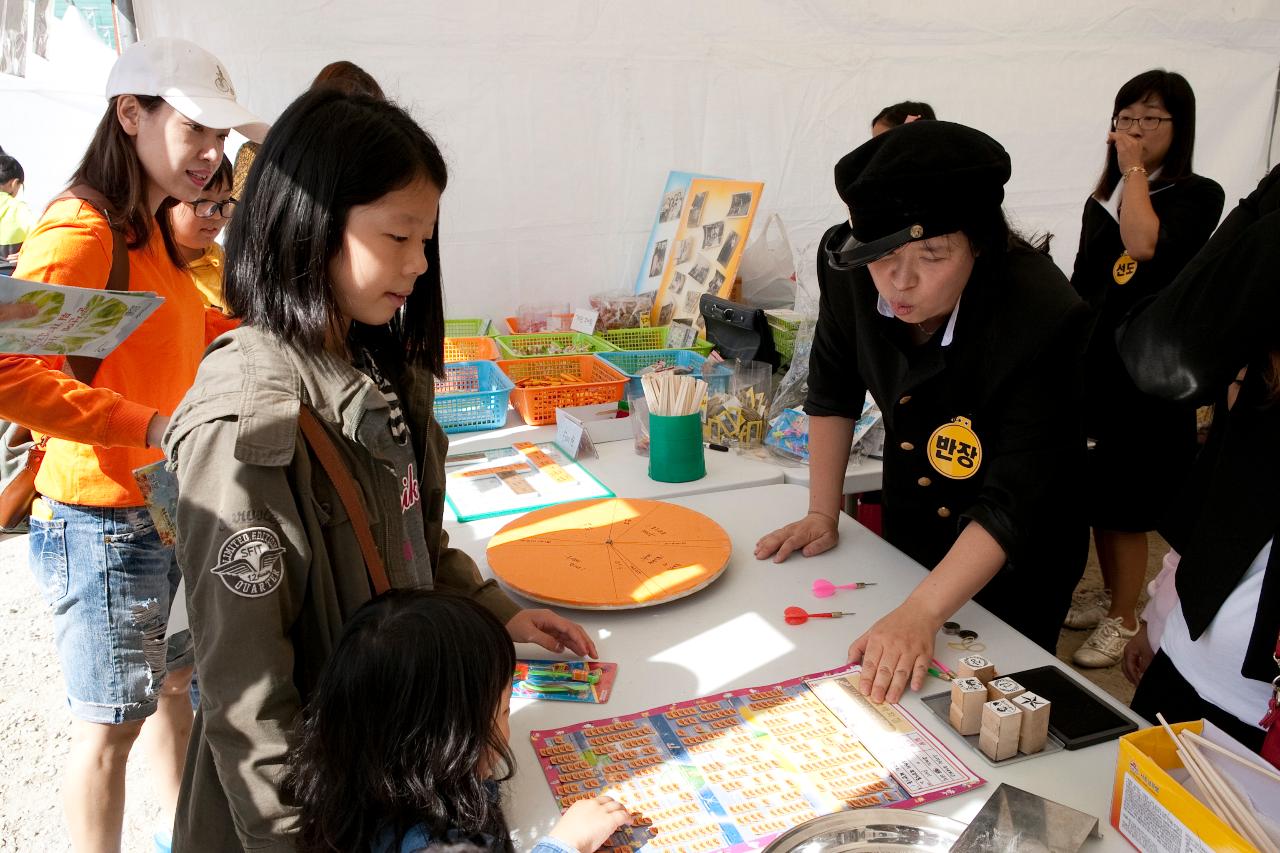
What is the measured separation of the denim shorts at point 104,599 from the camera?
1.67 m

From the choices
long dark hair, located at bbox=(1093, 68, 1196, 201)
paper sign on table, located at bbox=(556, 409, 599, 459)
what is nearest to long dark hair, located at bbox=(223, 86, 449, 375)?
paper sign on table, located at bbox=(556, 409, 599, 459)

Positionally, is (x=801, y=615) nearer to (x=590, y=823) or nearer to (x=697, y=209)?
(x=590, y=823)

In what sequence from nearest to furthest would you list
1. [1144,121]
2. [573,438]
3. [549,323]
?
[573,438] → [1144,121] → [549,323]

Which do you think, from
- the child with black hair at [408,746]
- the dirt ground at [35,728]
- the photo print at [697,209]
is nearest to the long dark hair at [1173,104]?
the photo print at [697,209]

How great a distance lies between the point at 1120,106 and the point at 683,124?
5.94ft

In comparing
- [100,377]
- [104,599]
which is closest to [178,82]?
[100,377]

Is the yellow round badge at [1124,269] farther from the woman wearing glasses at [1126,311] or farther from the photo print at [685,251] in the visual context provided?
the photo print at [685,251]

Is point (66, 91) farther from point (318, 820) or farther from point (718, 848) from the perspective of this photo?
point (718, 848)

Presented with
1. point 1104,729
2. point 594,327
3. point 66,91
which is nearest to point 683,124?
point 594,327

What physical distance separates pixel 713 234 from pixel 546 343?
819 mm

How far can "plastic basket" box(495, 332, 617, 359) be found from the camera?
3.10 meters

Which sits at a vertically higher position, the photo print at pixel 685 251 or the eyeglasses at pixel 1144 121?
the eyeglasses at pixel 1144 121

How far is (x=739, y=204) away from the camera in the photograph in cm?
341

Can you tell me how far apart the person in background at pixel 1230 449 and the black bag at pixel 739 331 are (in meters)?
1.67
